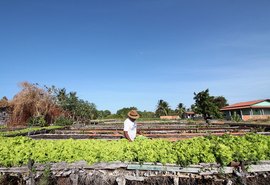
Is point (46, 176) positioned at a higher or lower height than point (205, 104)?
lower

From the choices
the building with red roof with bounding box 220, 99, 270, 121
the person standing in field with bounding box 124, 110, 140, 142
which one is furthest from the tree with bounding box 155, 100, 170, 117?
the person standing in field with bounding box 124, 110, 140, 142

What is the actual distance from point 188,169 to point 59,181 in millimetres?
3820

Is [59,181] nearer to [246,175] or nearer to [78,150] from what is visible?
[78,150]

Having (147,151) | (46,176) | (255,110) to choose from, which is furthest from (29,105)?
(255,110)

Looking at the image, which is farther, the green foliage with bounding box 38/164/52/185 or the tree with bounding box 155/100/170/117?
the tree with bounding box 155/100/170/117

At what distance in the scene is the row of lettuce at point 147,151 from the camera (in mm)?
5746

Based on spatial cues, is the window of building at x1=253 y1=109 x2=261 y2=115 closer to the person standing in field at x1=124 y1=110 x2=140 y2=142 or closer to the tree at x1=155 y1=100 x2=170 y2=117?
the tree at x1=155 y1=100 x2=170 y2=117

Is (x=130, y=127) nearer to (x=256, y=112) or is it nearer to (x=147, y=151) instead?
(x=147, y=151)

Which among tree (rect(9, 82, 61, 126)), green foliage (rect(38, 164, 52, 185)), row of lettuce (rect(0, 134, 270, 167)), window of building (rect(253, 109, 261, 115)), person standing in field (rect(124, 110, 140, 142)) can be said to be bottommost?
green foliage (rect(38, 164, 52, 185))

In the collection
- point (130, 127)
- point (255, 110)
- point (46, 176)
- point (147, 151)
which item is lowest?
point (46, 176)

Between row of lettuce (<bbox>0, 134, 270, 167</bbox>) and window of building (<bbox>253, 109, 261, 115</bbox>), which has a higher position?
window of building (<bbox>253, 109, 261, 115</bbox>)

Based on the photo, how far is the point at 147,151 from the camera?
5898mm

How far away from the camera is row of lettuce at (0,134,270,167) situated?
18.9ft

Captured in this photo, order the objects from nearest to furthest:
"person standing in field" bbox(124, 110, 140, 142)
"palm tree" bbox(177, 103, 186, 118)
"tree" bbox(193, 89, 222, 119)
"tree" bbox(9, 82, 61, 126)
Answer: "person standing in field" bbox(124, 110, 140, 142)
"tree" bbox(9, 82, 61, 126)
"tree" bbox(193, 89, 222, 119)
"palm tree" bbox(177, 103, 186, 118)
